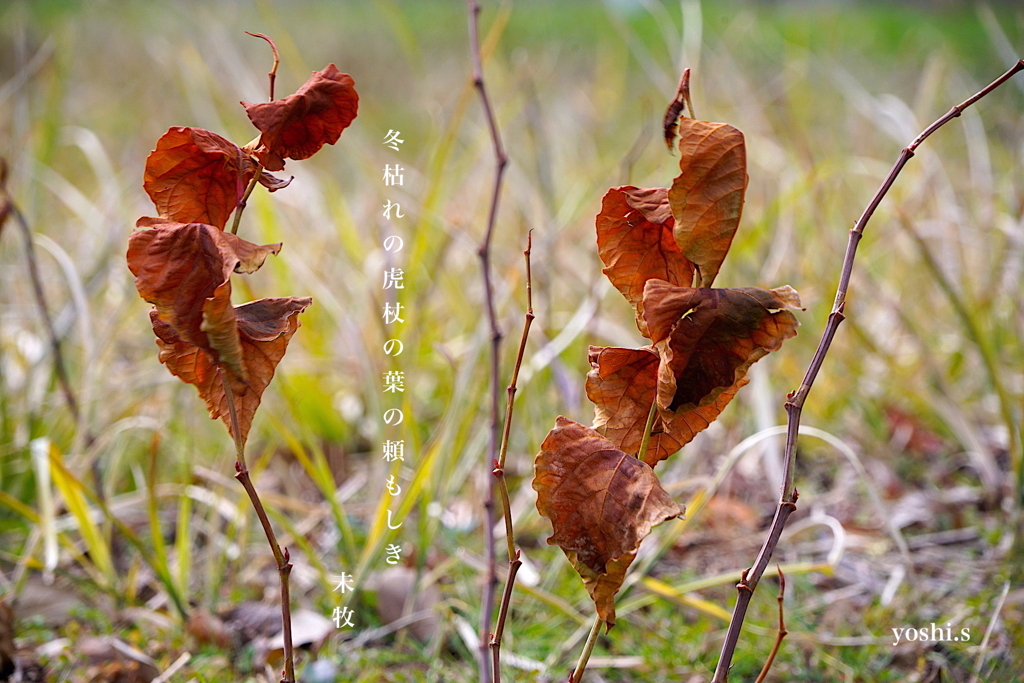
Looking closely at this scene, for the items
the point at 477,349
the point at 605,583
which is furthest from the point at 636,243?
the point at 477,349

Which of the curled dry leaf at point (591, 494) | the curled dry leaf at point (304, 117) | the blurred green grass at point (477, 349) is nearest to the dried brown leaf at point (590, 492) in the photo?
the curled dry leaf at point (591, 494)

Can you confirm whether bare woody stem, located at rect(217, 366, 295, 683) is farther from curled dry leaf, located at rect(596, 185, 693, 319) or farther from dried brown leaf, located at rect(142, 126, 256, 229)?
→ curled dry leaf, located at rect(596, 185, 693, 319)

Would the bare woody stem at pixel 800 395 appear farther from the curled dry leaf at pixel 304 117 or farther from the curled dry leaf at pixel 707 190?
the curled dry leaf at pixel 304 117

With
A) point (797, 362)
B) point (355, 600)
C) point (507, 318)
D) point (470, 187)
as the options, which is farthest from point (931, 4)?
point (355, 600)

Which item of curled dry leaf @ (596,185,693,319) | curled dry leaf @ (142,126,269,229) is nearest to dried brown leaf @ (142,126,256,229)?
curled dry leaf @ (142,126,269,229)

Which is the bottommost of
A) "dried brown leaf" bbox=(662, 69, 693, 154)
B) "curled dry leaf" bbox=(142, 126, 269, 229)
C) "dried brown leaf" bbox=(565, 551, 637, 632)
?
"dried brown leaf" bbox=(565, 551, 637, 632)

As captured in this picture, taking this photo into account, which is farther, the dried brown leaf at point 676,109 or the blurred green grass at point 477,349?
the blurred green grass at point 477,349
